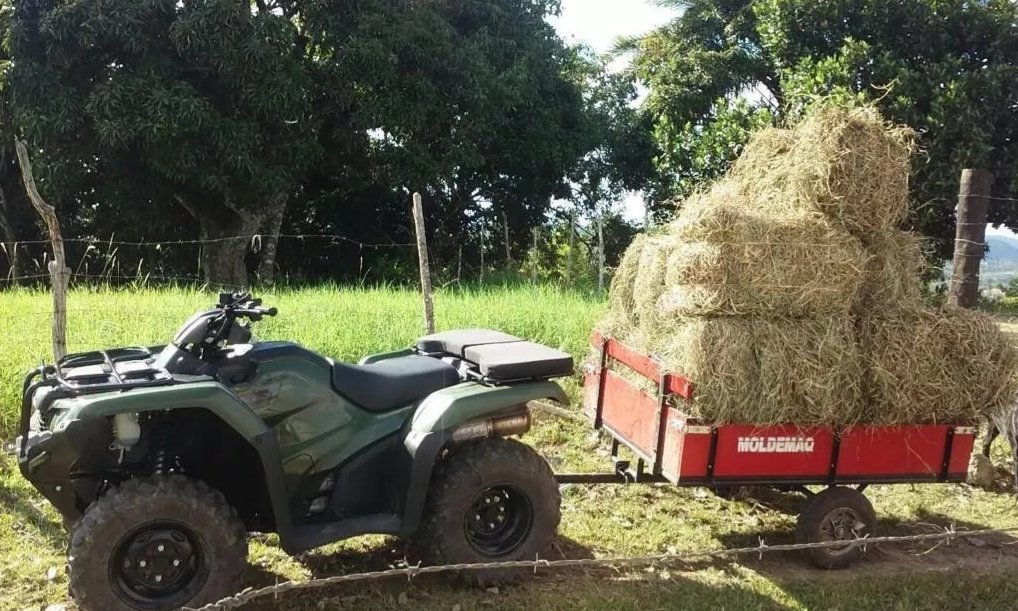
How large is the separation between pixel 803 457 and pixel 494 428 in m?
1.59

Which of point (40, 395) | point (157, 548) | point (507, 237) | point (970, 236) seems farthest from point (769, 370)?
point (507, 237)

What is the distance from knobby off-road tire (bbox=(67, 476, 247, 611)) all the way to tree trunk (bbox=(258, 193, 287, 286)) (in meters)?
10.4

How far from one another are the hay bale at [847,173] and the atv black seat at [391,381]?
2.11 metres

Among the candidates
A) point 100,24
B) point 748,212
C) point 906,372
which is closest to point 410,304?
point 748,212

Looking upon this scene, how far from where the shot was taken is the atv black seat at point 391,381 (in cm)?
351

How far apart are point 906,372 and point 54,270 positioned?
17.1 ft

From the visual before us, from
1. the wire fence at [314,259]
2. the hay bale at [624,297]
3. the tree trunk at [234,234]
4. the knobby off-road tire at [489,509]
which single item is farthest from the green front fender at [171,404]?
the wire fence at [314,259]

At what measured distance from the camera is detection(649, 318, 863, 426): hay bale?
3.81 metres

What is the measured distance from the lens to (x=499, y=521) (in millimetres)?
3760

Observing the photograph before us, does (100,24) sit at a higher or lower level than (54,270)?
higher

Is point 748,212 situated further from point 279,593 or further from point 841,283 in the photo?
point 279,593

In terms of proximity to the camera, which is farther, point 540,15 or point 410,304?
point 540,15

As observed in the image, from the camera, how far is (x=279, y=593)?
3.57m

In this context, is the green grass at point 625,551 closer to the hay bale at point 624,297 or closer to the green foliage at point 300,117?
the hay bale at point 624,297
